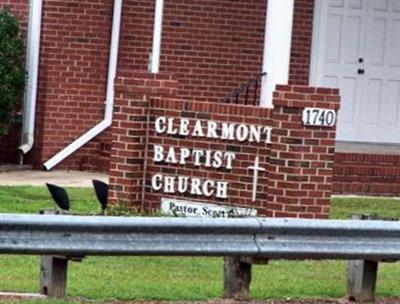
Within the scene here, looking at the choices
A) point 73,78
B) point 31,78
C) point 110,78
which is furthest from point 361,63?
point 31,78

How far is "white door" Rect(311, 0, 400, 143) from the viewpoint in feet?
58.2

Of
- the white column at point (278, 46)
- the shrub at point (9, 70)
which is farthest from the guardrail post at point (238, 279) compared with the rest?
the shrub at point (9, 70)

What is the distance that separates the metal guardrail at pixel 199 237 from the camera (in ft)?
25.5

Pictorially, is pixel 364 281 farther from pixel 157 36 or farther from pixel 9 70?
pixel 9 70

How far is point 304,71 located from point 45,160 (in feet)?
12.7

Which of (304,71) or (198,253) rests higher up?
(304,71)

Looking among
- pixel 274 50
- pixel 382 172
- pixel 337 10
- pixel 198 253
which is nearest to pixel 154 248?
pixel 198 253

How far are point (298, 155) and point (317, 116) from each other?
1.30 feet

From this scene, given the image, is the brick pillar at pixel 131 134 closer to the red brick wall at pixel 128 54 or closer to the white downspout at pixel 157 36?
the white downspout at pixel 157 36

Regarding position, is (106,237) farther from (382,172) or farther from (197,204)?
(382,172)

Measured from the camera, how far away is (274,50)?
1324cm

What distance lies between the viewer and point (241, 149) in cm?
1194

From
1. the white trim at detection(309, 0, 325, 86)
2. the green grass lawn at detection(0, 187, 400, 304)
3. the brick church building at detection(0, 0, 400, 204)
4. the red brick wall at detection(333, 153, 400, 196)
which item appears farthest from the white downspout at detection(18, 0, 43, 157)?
the green grass lawn at detection(0, 187, 400, 304)

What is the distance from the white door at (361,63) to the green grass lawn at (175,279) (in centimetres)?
721
